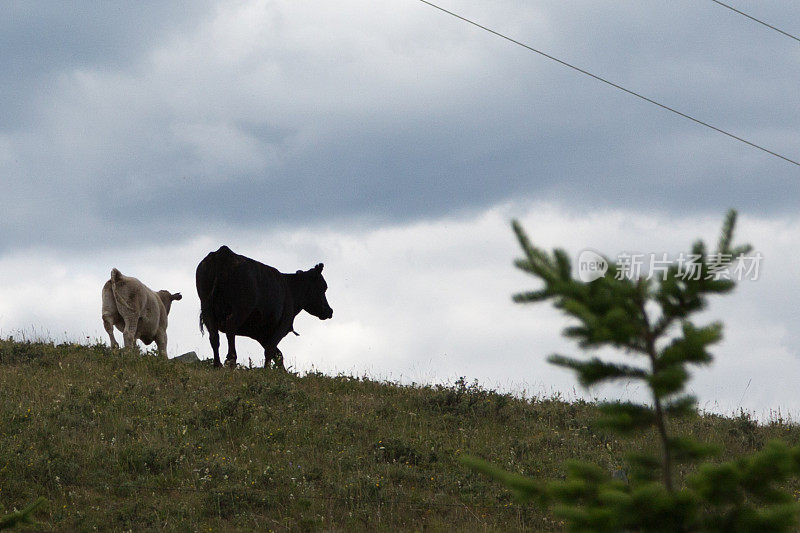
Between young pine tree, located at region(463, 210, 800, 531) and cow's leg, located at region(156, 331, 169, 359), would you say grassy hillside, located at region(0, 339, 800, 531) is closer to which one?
cow's leg, located at region(156, 331, 169, 359)

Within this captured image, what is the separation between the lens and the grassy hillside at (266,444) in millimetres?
9938

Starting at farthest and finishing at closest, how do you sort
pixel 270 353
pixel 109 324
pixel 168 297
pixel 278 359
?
pixel 168 297, pixel 109 324, pixel 270 353, pixel 278 359

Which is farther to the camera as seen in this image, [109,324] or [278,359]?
[109,324]

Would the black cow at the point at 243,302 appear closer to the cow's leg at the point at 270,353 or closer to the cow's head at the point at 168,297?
the cow's leg at the point at 270,353

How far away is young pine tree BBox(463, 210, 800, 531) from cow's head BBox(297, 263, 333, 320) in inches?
663

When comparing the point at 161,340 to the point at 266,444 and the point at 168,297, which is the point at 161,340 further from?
the point at 266,444

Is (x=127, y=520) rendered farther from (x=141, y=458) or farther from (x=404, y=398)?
(x=404, y=398)

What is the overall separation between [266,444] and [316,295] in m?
8.83

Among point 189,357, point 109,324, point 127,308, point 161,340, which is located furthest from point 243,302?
point 161,340

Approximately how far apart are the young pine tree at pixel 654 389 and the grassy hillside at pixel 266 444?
632cm

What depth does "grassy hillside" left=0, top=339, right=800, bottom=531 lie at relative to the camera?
9.94 metres

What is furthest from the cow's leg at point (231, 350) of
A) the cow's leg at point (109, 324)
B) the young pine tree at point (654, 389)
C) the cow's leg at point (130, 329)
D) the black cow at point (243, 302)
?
the young pine tree at point (654, 389)

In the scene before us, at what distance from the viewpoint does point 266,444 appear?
11.9 meters

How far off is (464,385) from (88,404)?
21.5 ft
